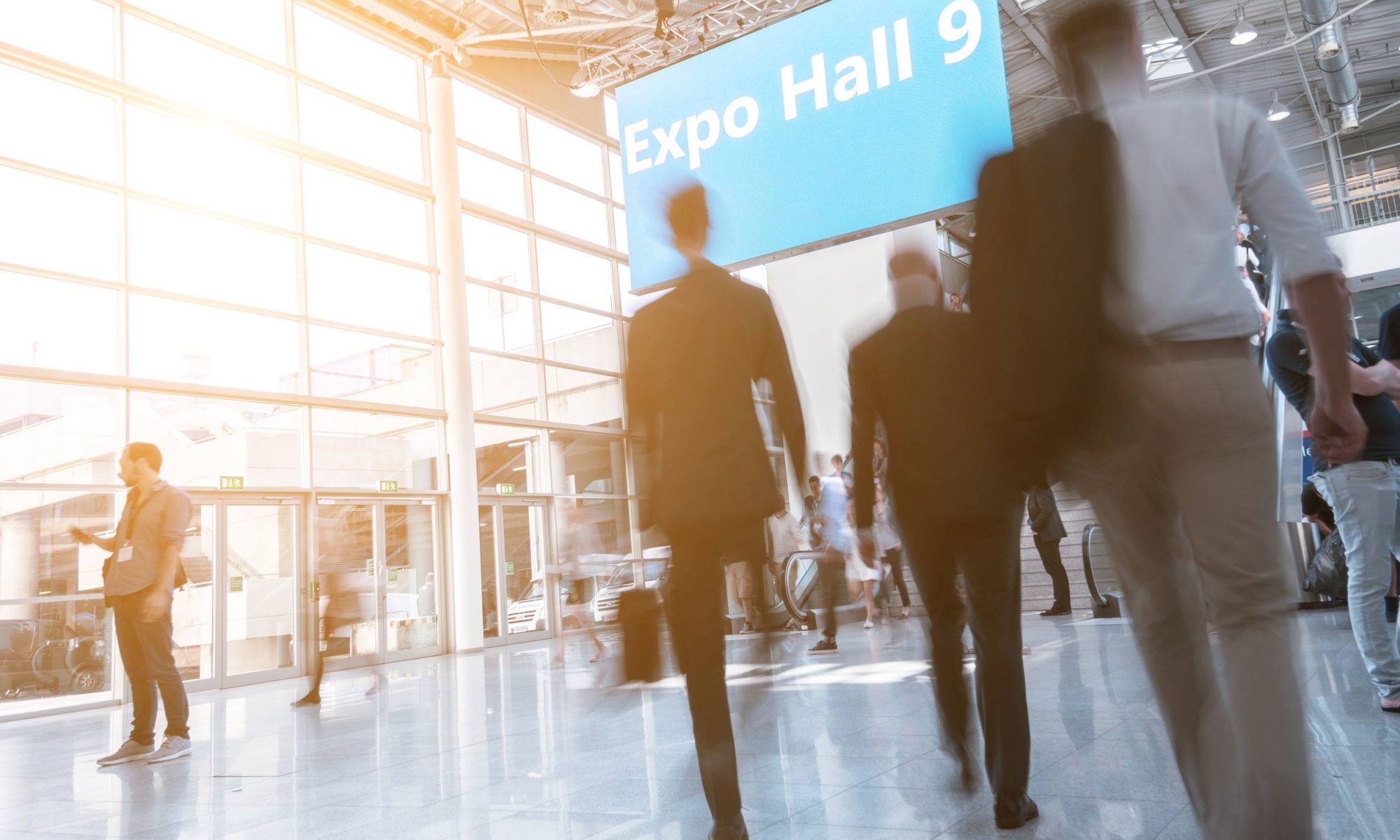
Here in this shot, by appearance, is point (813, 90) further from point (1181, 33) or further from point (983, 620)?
point (1181, 33)

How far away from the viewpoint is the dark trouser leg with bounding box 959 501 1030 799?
2.32 meters

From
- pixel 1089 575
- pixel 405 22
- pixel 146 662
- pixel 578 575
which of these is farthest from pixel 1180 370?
pixel 405 22

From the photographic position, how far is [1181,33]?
1719cm

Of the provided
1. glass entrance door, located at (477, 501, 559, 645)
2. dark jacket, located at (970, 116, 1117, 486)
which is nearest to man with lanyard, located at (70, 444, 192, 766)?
dark jacket, located at (970, 116, 1117, 486)

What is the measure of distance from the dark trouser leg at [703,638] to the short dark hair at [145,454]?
12.4 ft

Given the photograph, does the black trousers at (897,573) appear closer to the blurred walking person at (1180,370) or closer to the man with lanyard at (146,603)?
the man with lanyard at (146,603)

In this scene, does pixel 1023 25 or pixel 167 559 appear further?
pixel 1023 25

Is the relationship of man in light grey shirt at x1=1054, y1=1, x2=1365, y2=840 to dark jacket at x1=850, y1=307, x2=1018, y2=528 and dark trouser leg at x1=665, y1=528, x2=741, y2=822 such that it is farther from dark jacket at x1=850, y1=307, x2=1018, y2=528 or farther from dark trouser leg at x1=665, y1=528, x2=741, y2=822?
A: dark trouser leg at x1=665, y1=528, x2=741, y2=822

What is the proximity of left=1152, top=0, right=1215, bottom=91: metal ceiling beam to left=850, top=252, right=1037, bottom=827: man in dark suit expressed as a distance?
642 inches

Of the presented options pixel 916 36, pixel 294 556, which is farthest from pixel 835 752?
pixel 294 556

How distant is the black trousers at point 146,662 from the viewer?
479cm

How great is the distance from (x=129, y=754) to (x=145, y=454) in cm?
154

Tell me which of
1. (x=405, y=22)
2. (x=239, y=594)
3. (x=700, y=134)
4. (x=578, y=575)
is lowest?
(x=578, y=575)

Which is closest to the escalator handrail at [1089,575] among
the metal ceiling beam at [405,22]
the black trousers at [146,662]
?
the black trousers at [146,662]
